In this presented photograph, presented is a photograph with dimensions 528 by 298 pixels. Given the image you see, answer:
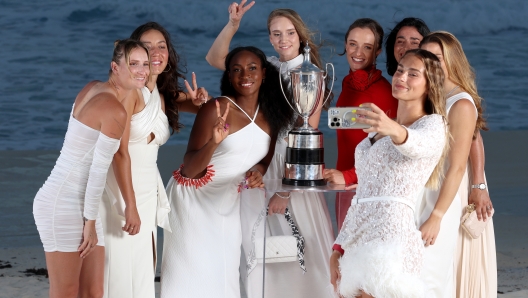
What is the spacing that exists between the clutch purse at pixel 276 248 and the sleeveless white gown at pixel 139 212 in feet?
Result: 1.44

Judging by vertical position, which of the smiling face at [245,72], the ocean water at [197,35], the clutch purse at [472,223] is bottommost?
the clutch purse at [472,223]

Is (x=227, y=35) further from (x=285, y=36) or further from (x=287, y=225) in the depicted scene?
(x=287, y=225)

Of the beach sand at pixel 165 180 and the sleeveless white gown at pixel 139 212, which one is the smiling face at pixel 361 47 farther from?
the beach sand at pixel 165 180

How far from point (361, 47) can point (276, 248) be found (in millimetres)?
964

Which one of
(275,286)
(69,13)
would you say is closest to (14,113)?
(69,13)

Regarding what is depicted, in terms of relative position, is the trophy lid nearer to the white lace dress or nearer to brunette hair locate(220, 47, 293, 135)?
brunette hair locate(220, 47, 293, 135)

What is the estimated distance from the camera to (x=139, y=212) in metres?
3.37

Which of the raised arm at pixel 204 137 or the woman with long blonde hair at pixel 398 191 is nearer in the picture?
the woman with long blonde hair at pixel 398 191

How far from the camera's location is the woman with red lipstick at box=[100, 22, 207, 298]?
3.22 m

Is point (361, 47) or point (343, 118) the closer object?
point (343, 118)

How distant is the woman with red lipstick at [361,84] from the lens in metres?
3.45

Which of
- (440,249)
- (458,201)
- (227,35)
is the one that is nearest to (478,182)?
(458,201)

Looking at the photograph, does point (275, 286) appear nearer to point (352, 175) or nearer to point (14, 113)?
point (352, 175)

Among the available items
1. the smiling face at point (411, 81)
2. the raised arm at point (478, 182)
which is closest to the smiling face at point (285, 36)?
the raised arm at point (478, 182)
